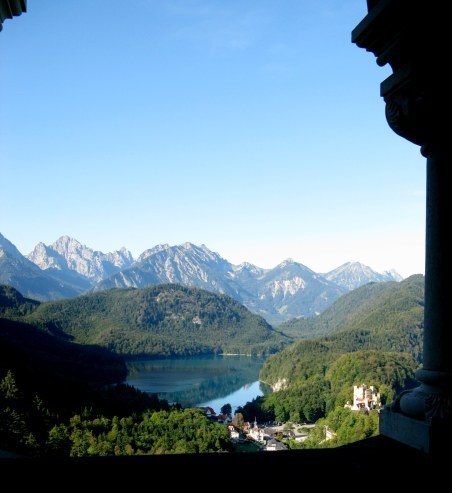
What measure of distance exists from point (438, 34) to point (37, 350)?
87002mm

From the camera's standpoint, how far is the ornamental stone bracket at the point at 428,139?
283 centimetres

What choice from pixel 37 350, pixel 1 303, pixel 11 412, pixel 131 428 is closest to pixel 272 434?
pixel 131 428

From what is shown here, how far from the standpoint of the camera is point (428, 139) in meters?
3.01

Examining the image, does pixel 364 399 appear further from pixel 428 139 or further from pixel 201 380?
pixel 428 139

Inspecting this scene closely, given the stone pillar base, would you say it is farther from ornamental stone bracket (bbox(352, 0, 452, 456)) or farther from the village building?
the village building

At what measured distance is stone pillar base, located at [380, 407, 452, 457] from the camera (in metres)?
2.63

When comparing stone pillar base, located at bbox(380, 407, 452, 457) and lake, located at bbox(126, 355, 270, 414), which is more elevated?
stone pillar base, located at bbox(380, 407, 452, 457)

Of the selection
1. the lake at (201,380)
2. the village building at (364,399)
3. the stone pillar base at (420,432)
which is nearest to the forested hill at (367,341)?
the lake at (201,380)

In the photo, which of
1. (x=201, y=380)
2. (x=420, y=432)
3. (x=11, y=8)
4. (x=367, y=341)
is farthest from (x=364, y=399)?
(x=367, y=341)

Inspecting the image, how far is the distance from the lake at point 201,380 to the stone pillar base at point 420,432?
2592 inches

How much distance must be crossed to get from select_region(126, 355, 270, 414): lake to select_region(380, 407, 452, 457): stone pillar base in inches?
2592

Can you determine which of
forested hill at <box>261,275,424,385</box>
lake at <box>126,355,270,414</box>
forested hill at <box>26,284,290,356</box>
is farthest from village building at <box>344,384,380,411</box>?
forested hill at <box>26,284,290,356</box>

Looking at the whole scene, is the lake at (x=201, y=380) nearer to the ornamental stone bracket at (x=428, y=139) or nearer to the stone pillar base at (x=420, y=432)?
the stone pillar base at (x=420, y=432)

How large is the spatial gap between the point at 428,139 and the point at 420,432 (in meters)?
1.52
